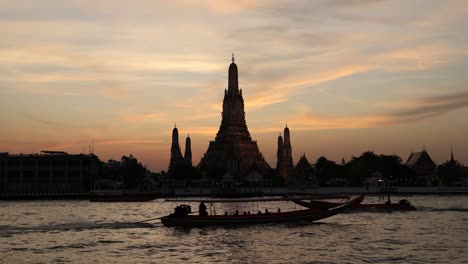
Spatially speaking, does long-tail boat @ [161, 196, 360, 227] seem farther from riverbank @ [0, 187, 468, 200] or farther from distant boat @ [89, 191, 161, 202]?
riverbank @ [0, 187, 468, 200]

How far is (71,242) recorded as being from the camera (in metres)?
48.0

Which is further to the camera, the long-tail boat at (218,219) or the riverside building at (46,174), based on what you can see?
the riverside building at (46,174)

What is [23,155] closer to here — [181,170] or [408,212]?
[181,170]

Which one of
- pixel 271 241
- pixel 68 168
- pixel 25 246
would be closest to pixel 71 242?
pixel 25 246

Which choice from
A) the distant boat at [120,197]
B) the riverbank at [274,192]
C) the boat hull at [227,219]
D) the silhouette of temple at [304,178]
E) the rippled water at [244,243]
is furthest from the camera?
the silhouette of temple at [304,178]

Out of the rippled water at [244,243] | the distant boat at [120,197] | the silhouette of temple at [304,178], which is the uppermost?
the silhouette of temple at [304,178]

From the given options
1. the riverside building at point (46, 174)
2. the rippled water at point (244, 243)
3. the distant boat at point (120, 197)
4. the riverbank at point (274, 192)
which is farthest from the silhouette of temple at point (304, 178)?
the rippled water at point (244, 243)

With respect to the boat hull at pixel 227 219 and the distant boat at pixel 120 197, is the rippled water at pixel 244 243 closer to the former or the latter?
the boat hull at pixel 227 219

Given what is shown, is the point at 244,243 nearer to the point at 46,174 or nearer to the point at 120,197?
the point at 120,197

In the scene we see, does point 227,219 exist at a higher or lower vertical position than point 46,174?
lower

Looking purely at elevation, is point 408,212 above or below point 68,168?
below

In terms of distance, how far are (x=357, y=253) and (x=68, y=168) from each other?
135 m

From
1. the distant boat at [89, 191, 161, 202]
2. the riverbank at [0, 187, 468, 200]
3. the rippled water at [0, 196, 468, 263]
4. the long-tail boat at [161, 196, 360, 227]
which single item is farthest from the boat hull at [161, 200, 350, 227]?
the riverbank at [0, 187, 468, 200]

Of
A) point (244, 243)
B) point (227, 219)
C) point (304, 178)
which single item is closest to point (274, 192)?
point (304, 178)
